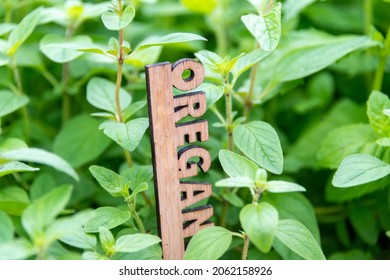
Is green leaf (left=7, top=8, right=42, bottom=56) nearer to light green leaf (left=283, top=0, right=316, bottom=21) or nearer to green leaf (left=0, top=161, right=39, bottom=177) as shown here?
green leaf (left=0, top=161, right=39, bottom=177)

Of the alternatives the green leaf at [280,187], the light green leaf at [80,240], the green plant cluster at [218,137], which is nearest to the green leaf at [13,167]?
the green plant cluster at [218,137]

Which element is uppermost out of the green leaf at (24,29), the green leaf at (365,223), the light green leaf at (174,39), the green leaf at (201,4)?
the green leaf at (201,4)

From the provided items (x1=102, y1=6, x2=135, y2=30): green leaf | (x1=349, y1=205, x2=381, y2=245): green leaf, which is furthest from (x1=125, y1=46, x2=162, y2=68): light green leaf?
(x1=349, y1=205, x2=381, y2=245): green leaf

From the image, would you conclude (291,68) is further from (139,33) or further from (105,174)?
(139,33)

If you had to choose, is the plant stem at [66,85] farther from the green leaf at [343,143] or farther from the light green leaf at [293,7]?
the green leaf at [343,143]
